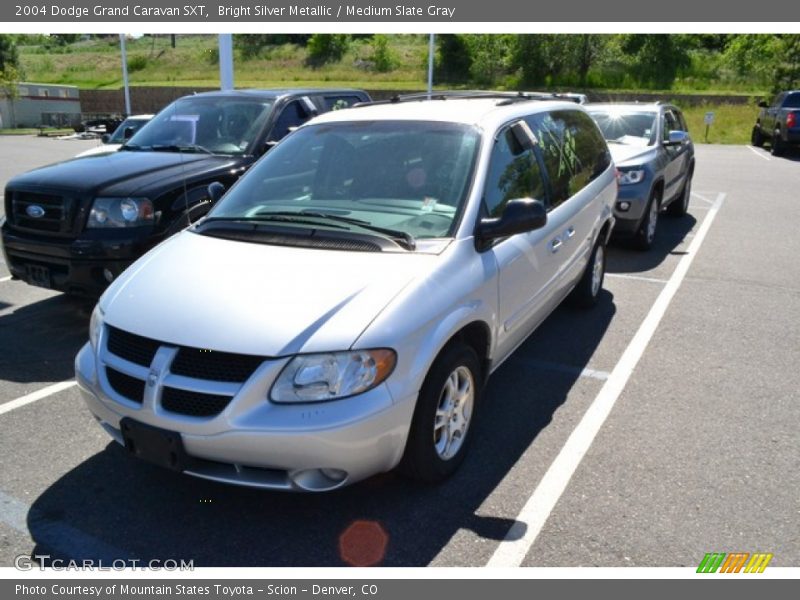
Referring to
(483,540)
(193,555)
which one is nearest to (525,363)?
(483,540)

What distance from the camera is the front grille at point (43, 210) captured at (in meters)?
5.21

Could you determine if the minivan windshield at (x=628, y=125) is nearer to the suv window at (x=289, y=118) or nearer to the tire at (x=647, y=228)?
the tire at (x=647, y=228)

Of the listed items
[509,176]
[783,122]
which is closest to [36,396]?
[509,176]

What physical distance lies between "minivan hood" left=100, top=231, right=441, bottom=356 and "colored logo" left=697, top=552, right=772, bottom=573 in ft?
5.72

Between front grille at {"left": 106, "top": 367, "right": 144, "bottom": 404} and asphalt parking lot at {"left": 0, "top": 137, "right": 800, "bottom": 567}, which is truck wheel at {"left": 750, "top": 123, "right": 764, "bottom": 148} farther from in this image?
front grille at {"left": 106, "top": 367, "right": 144, "bottom": 404}

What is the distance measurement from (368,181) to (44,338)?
3111 mm

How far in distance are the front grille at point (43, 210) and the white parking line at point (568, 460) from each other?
3.96 m

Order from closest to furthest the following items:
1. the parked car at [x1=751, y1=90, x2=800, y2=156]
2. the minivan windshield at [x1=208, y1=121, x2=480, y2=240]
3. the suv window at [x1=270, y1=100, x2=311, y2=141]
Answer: the minivan windshield at [x1=208, y1=121, x2=480, y2=240] → the suv window at [x1=270, y1=100, x2=311, y2=141] → the parked car at [x1=751, y1=90, x2=800, y2=156]

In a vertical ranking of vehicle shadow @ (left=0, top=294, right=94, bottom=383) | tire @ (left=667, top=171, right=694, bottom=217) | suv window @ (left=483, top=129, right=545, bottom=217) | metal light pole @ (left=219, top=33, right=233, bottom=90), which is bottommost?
vehicle shadow @ (left=0, top=294, right=94, bottom=383)

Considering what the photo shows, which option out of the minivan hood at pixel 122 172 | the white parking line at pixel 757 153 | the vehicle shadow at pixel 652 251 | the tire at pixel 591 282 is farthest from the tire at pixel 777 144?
the minivan hood at pixel 122 172

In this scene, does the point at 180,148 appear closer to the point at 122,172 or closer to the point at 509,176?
the point at 122,172

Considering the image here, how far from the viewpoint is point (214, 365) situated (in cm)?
286

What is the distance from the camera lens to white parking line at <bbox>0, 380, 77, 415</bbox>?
167 inches

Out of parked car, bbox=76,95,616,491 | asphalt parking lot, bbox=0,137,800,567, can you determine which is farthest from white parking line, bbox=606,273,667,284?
parked car, bbox=76,95,616,491
